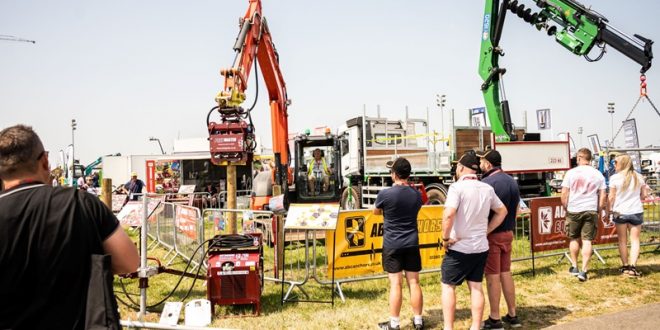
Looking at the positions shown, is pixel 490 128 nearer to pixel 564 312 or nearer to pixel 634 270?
pixel 634 270

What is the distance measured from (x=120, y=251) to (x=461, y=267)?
321 centimetres

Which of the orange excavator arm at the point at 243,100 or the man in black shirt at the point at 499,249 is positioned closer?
the man in black shirt at the point at 499,249

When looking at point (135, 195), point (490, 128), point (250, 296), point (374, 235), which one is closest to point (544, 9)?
point (490, 128)

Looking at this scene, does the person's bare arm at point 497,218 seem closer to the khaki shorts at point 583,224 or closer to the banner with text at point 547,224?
the khaki shorts at point 583,224

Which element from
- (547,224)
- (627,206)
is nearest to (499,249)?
(627,206)

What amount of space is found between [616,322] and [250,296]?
4211 mm

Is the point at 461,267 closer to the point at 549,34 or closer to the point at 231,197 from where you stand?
the point at 231,197

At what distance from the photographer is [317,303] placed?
6035 mm

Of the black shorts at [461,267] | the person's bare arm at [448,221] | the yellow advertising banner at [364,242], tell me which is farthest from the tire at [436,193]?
the person's bare arm at [448,221]

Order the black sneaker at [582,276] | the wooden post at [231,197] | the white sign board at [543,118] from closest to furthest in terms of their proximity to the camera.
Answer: the black sneaker at [582,276], the wooden post at [231,197], the white sign board at [543,118]

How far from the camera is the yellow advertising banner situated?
646 cm

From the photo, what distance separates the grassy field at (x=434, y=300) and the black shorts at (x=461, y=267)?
0.98 meters

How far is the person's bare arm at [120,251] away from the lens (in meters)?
2.13

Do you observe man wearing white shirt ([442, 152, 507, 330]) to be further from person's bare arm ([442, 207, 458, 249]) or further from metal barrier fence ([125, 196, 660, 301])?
metal barrier fence ([125, 196, 660, 301])
